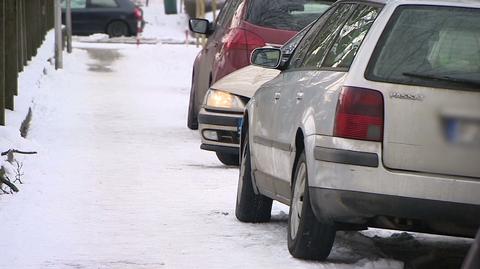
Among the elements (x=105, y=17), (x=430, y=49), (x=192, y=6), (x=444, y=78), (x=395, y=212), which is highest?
(x=430, y=49)

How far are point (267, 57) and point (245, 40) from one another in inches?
165

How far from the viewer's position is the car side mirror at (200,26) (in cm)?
1513

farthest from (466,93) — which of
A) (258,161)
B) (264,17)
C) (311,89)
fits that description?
(264,17)

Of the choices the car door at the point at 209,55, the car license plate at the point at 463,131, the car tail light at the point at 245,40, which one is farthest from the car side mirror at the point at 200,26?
the car license plate at the point at 463,131

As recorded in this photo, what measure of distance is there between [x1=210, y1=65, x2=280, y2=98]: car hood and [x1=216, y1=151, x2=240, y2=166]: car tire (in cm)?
69

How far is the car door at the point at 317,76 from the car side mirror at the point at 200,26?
668 centimetres

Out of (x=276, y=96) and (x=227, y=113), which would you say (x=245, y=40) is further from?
(x=276, y=96)

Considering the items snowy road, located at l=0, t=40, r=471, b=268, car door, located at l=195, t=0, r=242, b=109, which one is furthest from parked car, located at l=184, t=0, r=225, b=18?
car door, located at l=195, t=0, r=242, b=109

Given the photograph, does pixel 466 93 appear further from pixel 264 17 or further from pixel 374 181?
pixel 264 17

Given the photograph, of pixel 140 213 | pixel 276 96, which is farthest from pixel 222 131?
pixel 276 96

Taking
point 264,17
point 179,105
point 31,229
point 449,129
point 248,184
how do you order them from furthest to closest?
point 179,105
point 264,17
point 248,184
point 31,229
point 449,129

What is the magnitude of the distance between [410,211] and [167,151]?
7018 mm

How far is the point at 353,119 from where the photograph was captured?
22.2ft

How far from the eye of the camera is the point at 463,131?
21.7 feet
